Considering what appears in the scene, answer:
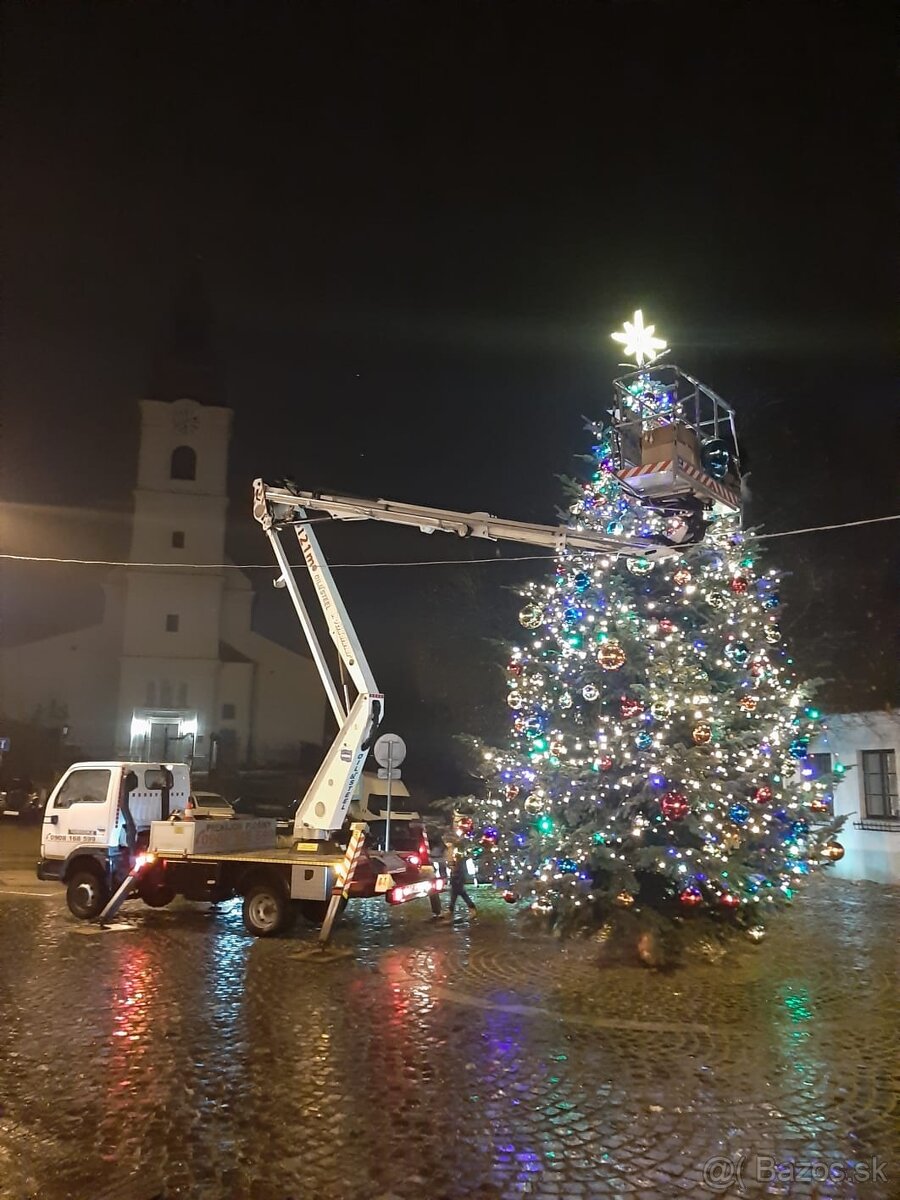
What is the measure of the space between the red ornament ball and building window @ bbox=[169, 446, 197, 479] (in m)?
41.1

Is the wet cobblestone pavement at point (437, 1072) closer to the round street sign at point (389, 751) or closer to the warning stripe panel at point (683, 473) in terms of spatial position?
the round street sign at point (389, 751)

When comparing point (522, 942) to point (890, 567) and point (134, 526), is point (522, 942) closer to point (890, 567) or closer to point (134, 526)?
point (890, 567)

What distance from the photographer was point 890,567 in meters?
18.5

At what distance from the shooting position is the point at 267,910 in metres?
11.0

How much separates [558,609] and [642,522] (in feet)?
4.88

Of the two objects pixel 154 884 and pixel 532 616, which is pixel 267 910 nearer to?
pixel 154 884

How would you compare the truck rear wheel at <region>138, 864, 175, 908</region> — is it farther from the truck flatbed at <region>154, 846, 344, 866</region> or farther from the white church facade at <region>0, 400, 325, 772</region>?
the white church facade at <region>0, 400, 325, 772</region>

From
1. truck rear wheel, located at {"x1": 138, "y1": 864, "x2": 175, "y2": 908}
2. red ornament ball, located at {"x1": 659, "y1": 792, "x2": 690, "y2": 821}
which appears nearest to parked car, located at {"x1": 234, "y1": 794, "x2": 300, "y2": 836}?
truck rear wheel, located at {"x1": 138, "y1": 864, "x2": 175, "y2": 908}

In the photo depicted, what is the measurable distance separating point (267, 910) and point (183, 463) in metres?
39.4

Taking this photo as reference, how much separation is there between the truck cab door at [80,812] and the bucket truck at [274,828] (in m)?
0.02

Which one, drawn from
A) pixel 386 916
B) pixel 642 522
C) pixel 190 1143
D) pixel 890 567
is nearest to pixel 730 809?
pixel 642 522

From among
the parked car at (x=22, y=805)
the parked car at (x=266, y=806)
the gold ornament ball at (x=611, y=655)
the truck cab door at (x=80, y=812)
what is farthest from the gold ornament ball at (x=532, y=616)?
the parked car at (x=22, y=805)

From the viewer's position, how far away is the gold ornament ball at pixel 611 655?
9766 millimetres

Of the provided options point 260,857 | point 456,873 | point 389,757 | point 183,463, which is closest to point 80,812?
point 260,857
